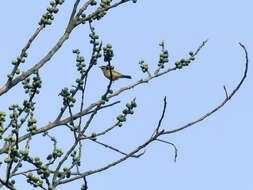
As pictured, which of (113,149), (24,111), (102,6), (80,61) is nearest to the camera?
(113,149)

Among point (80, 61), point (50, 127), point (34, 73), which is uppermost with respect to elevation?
point (80, 61)

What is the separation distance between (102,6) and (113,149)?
3085mm

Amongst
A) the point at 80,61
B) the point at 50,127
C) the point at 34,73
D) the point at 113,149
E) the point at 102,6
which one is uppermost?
the point at 102,6

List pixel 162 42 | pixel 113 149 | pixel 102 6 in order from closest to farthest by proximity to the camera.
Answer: pixel 113 149 → pixel 102 6 → pixel 162 42

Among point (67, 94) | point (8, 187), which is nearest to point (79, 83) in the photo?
point (67, 94)

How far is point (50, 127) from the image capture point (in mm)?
8852

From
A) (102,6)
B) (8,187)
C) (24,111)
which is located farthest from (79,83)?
(8,187)

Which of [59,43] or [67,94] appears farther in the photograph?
[59,43]

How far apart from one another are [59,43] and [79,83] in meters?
0.84

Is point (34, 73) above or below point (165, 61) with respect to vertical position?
below

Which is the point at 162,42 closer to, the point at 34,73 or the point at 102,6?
the point at 102,6

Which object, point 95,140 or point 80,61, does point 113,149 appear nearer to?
point 95,140

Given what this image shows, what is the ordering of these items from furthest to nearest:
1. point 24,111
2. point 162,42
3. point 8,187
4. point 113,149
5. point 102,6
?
point 162,42
point 102,6
point 24,111
point 113,149
point 8,187

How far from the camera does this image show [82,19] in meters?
9.26
